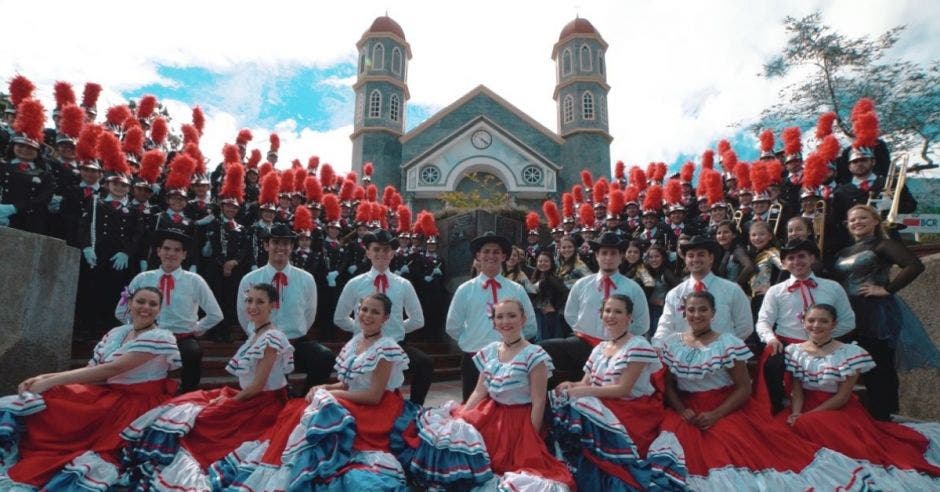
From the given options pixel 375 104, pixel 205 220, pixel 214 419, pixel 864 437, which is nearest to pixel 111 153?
pixel 205 220

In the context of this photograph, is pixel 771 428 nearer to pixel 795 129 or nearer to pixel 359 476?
pixel 359 476

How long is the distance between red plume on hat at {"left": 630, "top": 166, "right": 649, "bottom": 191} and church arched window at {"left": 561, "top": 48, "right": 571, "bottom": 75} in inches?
869

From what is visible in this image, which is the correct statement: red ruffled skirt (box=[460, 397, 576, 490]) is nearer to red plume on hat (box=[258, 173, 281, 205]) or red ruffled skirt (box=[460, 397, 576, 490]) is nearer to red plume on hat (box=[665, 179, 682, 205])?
red plume on hat (box=[258, 173, 281, 205])

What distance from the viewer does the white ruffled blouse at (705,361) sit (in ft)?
11.8

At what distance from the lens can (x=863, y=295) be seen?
4512 millimetres

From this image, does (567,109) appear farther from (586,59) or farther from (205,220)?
(205,220)

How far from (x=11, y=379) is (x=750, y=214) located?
910 cm

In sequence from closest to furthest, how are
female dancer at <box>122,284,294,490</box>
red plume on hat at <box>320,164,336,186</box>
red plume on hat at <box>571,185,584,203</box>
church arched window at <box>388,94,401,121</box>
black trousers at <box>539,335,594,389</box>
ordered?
1. female dancer at <box>122,284,294,490</box>
2. black trousers at <box>539,335,594,389</box>
3. red plume on hat at <box>320,164,336,186</box>
4. red plume on hat at <box>571,185,584,203</box>
5. church arched window at <box>388,94,401,121</box>

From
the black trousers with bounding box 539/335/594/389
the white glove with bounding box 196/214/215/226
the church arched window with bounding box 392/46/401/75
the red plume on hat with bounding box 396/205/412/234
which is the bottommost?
the black trousers with bounding box 539/335/594/389

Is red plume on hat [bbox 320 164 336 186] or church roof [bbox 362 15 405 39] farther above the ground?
church roof [bbox 362 15 405 39]

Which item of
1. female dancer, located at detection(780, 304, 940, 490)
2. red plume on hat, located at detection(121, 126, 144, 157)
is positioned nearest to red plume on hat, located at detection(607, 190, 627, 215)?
female dancer, located at detection(780, 304, 940, 490)

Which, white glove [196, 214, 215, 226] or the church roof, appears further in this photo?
the church roof

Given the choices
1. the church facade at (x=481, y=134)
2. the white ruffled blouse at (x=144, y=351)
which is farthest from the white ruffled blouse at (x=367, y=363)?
the church facade at (x=481, y=134)

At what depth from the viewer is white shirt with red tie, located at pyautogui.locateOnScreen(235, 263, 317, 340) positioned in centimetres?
494
